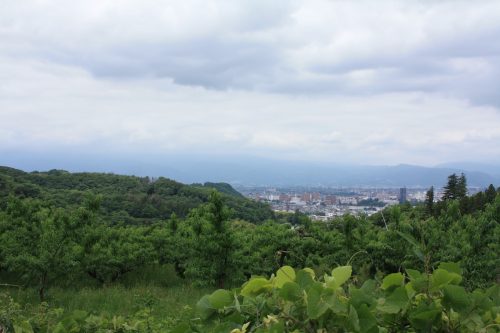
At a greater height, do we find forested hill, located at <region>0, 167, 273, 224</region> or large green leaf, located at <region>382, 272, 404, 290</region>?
large green leaf, located at <region>382, 272, 404, 290</region>

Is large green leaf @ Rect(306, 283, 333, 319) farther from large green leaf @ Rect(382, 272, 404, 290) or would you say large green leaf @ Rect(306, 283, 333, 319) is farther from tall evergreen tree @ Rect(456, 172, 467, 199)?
tall evergreen tree @ Rect(456, 172, 467, 199)

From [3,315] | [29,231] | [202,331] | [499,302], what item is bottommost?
[29,231]

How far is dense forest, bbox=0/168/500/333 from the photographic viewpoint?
4.12 ft

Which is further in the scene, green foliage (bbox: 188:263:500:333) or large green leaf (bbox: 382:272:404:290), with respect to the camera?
large green leaf (bbox: 382:272:404:290)

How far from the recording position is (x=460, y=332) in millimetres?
1307

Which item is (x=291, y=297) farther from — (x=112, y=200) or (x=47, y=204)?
(x=112, y=200)

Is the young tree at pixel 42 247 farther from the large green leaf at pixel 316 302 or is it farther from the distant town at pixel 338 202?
the large green leaf at pixel 316 302

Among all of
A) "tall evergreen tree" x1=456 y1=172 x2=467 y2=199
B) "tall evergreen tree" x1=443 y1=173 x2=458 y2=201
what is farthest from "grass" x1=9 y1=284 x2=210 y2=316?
"tall evergreen tree" x1=456 y1=172 x2=467 y2=199

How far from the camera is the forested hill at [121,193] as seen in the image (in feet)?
113

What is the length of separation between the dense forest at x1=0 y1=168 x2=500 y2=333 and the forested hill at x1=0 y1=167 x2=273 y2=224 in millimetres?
15833

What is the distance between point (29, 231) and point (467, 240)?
453 inches

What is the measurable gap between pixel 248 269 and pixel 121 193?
30121 millimetres

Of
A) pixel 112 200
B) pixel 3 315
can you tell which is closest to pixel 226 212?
pixel 3 315

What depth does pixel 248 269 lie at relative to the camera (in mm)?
13203
